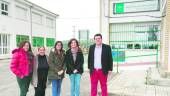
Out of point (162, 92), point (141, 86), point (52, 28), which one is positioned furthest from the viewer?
point (52, 28)

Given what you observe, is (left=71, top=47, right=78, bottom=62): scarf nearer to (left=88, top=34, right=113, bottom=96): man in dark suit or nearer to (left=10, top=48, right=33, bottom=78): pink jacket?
(left=88, top=34, right=113, bottom=96): man in dark suit

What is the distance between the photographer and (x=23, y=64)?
600 cm

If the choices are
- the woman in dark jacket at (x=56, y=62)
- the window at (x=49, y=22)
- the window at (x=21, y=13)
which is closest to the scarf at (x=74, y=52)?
the woman in dark jacket at (x=56, y=62)

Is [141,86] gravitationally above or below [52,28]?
below

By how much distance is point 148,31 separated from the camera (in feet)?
44.9

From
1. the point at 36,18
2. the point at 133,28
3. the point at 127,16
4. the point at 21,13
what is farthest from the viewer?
the point at 36,18

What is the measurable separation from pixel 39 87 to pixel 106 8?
8.51 m

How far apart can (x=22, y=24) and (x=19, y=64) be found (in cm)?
3065

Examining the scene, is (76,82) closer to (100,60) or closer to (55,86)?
(55,86)

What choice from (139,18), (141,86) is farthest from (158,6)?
(141,86)

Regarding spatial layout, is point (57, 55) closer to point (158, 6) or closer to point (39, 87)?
point (39, 87)

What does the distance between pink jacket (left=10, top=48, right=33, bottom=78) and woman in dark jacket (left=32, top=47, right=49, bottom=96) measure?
381mm

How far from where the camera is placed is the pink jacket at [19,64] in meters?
5.96

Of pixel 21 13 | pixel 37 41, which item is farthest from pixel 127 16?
pixel 37 41
